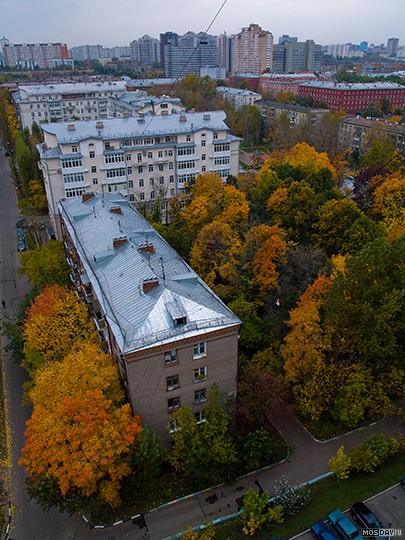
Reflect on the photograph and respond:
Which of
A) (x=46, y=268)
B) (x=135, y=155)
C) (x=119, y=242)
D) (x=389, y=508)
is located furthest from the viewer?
(x=135, y=155)

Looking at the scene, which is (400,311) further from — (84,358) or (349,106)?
(349,106)

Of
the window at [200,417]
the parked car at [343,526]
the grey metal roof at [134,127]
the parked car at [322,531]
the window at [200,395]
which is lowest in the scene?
the parked car at [322,531]

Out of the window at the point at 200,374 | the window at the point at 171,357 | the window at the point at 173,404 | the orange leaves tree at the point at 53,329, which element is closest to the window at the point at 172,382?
the window at the point at 173,404

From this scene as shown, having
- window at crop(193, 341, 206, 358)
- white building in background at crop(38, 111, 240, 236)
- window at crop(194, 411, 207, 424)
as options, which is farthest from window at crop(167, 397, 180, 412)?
white building in background at crop(38, 111, 240, 236)

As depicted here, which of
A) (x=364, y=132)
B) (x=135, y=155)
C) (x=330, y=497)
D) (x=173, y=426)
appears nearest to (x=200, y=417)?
(x=173, y=426)

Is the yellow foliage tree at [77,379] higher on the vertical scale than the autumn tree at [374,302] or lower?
lower

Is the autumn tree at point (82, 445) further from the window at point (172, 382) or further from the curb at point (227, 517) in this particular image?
the curb at point (227, 517)

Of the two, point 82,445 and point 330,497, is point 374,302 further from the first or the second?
point 82,445

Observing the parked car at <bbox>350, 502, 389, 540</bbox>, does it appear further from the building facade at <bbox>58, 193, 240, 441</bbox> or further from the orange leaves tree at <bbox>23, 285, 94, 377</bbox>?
the orange leaves tree at <bbox>23, 285, 94, 377</bbox>

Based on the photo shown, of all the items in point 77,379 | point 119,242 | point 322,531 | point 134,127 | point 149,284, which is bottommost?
point 322,531
